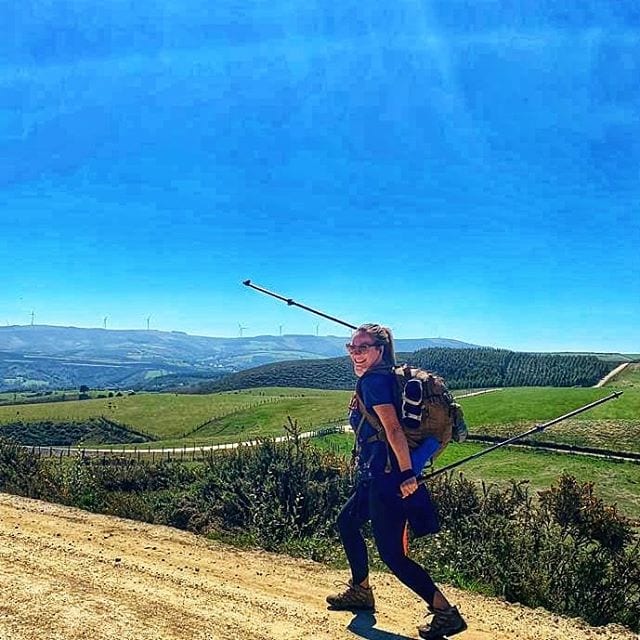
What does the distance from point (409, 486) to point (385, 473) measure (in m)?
0.24

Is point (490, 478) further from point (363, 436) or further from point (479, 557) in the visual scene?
point (363, 436)

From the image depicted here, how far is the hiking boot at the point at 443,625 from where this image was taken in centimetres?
504

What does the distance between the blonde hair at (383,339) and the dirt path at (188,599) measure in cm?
217

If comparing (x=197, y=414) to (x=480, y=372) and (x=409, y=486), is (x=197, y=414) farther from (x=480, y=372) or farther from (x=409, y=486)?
(x=409, y=486)

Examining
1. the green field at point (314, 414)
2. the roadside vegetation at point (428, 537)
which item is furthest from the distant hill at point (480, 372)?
the roadside vegetation at point (428, 537)

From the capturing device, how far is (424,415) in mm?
4984

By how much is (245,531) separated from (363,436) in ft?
Answer: 12.1

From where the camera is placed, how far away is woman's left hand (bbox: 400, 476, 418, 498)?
496 cm

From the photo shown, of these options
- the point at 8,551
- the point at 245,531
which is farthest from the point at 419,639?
the point at 8,551

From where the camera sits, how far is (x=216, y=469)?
10.4 m

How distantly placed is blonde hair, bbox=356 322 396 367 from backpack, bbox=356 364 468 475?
24 cm

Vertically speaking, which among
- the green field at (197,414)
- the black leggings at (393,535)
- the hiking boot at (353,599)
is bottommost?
the green field at (197,414)

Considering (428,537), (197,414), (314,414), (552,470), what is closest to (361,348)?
(428,537)

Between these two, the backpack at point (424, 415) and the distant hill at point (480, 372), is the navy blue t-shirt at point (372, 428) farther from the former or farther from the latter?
the distant hill at point (480, 372)
